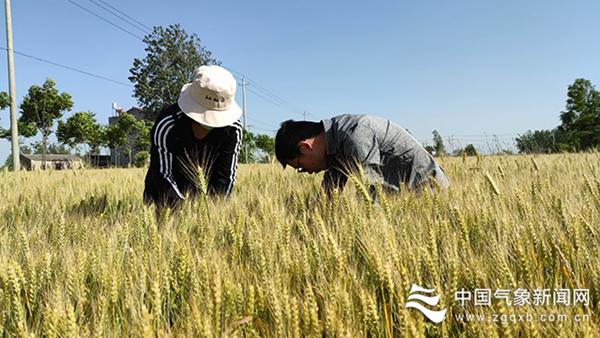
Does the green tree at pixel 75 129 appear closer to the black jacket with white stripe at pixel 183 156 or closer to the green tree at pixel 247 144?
the green tree at pixel 247 144

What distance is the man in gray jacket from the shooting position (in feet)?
7.25

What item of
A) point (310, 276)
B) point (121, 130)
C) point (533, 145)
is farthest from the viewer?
point (121, 130)

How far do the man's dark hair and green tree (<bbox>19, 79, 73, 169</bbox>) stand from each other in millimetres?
24536

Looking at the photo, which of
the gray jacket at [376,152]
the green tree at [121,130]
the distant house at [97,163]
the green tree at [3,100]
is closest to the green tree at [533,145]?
the gray jacket at [376,152]

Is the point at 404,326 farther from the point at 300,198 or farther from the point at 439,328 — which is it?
the point at 300,198

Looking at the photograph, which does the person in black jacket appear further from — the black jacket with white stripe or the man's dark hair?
the man's dark hair

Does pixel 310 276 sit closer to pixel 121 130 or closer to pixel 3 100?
pixel 3 100

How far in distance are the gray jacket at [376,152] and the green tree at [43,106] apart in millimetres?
24720

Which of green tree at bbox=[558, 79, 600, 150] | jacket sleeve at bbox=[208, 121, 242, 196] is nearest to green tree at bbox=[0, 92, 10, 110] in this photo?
jacket sleeve at bbox=[208, 121, 242, 196]

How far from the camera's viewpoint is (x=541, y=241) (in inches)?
38.4

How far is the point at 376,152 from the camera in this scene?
2.21 m

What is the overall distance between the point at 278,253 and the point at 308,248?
81mm

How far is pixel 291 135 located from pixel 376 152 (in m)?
0.50

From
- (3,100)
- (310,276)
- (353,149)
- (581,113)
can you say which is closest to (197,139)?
(353,149)
